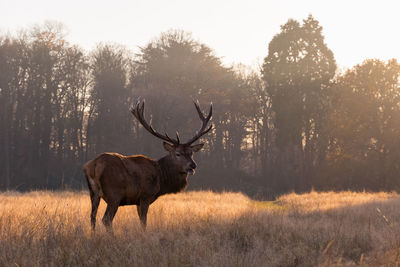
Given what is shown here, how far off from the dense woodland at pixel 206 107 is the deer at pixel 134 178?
68.8 feet

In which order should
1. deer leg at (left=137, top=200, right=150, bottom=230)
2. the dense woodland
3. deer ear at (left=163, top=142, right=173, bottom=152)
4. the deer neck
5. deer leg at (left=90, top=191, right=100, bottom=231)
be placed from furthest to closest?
the dense woodland
deer ear at (left=163, top=142, right=173, bottom=152)
the deer neck
deer leg at (left=137, top=200, right=150, bottom=230)
deer leg at (left=90, top=191, right=100, bottom=231)

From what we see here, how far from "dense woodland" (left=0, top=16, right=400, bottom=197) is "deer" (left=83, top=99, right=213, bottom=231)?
20985 millimetres

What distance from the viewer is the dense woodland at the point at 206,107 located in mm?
28375

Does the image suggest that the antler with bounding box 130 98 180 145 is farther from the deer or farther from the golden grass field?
the golden grass field

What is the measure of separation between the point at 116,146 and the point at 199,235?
2651 cm

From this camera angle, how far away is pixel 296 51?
31.2 m

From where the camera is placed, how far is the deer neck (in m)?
8.65

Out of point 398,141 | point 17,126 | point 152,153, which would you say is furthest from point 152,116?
point 398,141

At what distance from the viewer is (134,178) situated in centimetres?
771

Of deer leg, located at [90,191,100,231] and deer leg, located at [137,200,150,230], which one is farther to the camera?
deer leg, located at [137,200,150,230]

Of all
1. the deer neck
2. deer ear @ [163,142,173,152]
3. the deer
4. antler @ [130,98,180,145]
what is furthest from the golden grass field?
antler @ [130,98,180,145]

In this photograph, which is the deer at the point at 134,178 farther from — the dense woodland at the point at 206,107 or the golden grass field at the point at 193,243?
the dense woodland at the point at 206,107

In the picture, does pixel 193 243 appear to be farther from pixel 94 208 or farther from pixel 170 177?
pixel 170 177

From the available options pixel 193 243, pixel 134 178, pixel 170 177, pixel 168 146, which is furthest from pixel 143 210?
pixel 193 243
